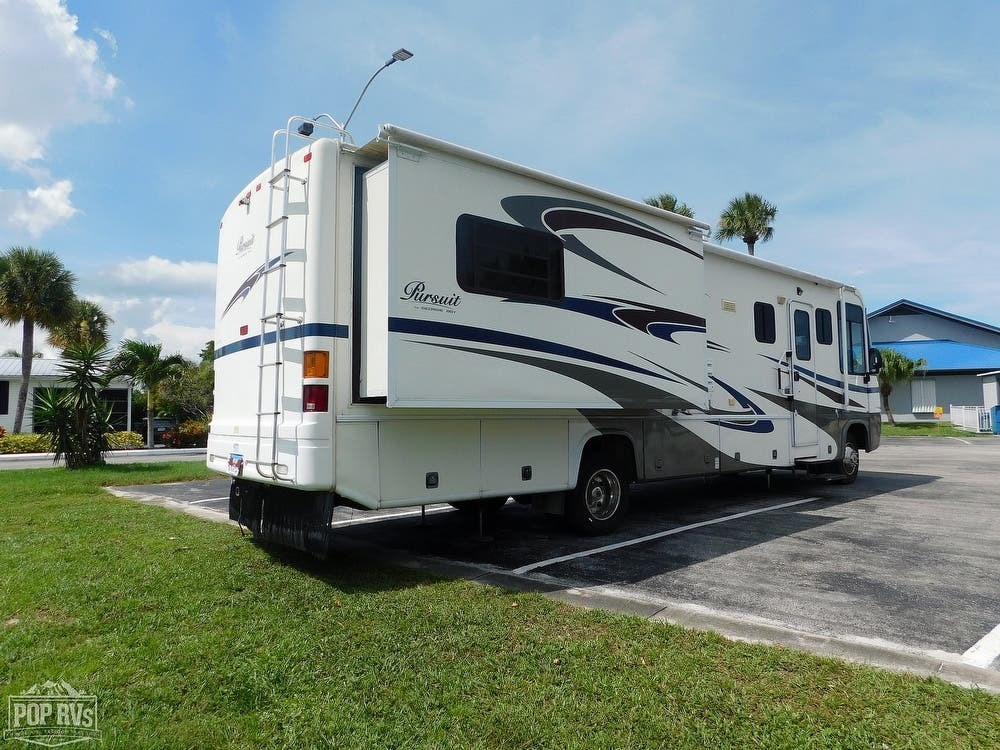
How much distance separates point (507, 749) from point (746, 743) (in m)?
1.04

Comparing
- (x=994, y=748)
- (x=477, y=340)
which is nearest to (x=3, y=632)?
(x=477, y=340)

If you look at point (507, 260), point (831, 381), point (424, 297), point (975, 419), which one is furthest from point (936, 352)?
point (424, 297)

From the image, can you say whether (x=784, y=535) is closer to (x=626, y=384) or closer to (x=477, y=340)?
(x=626, y=384)

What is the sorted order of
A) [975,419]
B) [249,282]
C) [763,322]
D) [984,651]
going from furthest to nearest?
[975,419] → [763,322] → [249,282] → [984,651]

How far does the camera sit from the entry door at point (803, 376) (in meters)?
10.1

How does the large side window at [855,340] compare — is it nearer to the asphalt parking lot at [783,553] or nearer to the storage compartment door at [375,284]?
the asphalt parking lot at [783,553]

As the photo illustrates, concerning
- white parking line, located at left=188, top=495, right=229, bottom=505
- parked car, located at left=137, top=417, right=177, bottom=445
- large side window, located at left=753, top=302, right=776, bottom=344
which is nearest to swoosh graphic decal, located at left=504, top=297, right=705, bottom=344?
large side window, located at left=753, top=302, right=776, bottom=344

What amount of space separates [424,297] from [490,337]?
73 centimetres

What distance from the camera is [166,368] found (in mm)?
20359

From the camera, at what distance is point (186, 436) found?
28.1m

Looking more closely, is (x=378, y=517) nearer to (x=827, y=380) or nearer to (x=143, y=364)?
(x=827, y=380)

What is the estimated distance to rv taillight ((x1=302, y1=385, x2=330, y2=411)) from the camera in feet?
16.8

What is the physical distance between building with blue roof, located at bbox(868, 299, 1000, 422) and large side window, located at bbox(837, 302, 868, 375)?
24.2 metres

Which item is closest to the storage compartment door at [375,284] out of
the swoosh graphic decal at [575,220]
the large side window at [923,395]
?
the swoosh graphic decal at [575,220]
